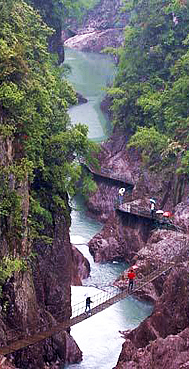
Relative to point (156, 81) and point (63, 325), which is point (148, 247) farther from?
point (156, 81)

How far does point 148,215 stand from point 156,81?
35.1ft

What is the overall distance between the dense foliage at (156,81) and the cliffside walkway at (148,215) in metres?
2.66

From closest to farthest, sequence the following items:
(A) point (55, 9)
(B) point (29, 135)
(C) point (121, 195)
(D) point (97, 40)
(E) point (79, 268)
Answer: (B) point (29, 135) → (E) point (79, 268) → (C) point (121, 195) → (A) point (55, 9) → (D) point (97, 40)

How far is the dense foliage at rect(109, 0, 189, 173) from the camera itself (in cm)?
3716

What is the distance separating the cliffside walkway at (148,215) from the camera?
32500 millimetres

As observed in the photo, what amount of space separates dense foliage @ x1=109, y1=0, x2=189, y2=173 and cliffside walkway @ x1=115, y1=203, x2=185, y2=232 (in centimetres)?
266

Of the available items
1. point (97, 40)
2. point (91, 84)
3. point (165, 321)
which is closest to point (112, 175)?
point (165, 321)

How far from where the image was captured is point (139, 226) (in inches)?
1374

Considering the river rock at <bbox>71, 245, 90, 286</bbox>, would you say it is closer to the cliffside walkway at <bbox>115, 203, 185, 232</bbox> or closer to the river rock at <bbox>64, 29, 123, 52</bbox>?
the cliffside walkway at <bbox>115, 203, 185, 232</bbox>

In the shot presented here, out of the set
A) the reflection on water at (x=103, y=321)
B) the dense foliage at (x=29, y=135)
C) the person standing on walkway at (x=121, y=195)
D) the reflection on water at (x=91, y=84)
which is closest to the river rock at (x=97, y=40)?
the reflection on water at (x=91, y=84)

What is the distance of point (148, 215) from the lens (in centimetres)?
3425

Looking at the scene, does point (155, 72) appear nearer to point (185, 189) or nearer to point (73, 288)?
point (185, 189)

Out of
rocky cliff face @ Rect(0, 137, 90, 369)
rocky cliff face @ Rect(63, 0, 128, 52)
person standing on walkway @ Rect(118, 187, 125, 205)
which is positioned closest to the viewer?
rocky cliff face @ Rect(0, 137, 90, 369)

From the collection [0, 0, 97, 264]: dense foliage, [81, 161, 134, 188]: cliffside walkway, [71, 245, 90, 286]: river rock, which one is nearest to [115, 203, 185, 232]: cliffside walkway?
[71, 245, 90, 286]: river rock
